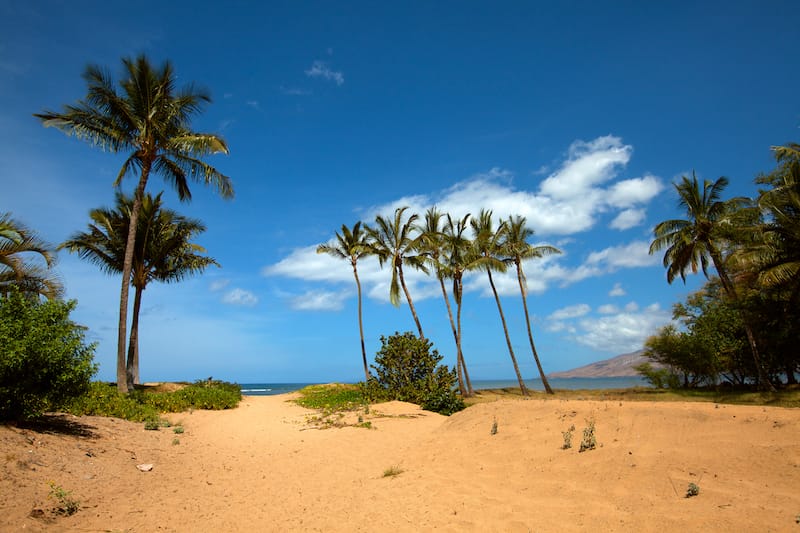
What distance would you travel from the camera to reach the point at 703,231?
21734 millimetres

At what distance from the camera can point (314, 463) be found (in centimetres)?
785

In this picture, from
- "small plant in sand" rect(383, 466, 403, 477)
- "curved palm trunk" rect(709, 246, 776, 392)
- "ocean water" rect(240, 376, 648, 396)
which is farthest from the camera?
"ocean water" rect(240, 376, 648, 396)

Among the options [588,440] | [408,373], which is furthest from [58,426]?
[408,373]

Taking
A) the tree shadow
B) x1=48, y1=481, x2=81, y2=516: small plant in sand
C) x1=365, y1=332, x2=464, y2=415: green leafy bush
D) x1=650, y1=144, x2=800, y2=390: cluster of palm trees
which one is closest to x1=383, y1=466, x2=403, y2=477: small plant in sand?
x1=48, y1=481, x2=81, y2=516: small plant in sand

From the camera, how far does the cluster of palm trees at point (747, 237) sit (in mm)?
15940

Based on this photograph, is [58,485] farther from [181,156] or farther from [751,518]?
[181,156]

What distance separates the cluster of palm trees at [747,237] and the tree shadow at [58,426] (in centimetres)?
2083

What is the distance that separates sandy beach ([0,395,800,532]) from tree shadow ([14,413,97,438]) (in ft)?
0.25

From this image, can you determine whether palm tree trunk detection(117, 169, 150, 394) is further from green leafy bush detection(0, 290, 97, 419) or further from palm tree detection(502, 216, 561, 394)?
palm tree detection(502, 216, 561, 394)

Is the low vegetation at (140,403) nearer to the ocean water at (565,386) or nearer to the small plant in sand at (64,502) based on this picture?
the small plant in sand at (64,502)

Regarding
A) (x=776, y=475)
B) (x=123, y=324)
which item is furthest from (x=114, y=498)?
(x=123, y=324)

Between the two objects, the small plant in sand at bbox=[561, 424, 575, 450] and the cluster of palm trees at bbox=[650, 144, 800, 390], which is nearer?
the small plant in sand at bbox=[561, 424, 575, 450]

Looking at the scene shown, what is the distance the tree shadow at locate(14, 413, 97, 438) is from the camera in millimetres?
6705

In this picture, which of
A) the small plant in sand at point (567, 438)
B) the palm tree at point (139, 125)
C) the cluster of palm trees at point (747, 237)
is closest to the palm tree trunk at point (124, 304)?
the palm tree at point (139, 125)
